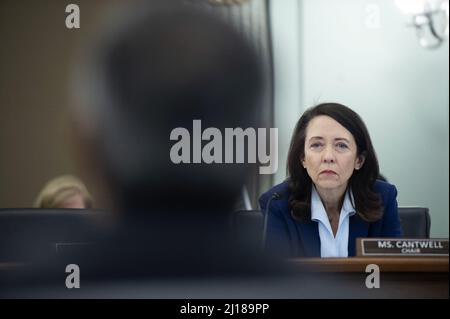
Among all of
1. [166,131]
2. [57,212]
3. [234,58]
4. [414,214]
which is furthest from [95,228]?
[414,214]

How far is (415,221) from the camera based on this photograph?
317cm

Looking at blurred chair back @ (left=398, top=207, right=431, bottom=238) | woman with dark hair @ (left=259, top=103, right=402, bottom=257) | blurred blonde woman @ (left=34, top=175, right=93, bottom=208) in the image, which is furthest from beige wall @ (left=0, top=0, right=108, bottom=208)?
blurred chair back @ (left=398, top=207, right=431, bottom=238)

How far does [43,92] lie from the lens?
3205mm

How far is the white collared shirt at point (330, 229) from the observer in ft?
10.4

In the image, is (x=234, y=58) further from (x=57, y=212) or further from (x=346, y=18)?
(x=57, y=212)

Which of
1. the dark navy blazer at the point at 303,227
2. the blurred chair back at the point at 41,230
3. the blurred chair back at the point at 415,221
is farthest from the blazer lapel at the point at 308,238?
the blurred chair back at the point at 41,230

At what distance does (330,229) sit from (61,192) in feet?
2.17

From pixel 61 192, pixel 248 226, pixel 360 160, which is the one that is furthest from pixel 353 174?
pixel 61 192

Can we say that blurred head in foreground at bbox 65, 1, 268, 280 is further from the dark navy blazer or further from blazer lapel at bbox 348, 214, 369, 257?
blazer lapel at bbox 348, 214, 369, 257

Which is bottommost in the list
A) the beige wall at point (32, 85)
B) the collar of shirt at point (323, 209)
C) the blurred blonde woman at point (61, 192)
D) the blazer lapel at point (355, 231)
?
the blazer lapel at point (355, 231)

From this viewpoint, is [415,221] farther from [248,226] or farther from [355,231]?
[248,226]

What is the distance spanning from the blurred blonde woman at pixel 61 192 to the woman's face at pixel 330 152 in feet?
1.82

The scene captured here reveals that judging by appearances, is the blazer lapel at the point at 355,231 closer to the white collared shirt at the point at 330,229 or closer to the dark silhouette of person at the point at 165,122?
the white collared shirt at the point at 330,229

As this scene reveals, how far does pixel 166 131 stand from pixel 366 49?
20.8 inches
